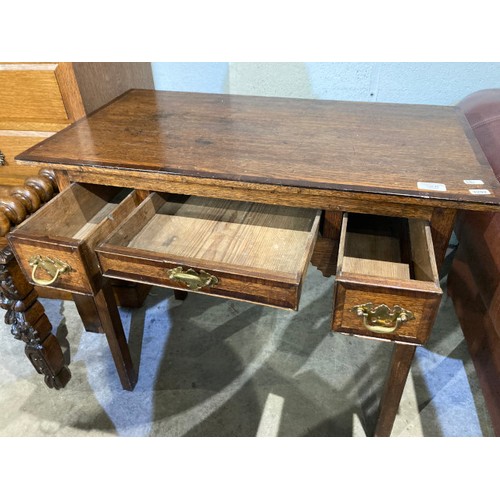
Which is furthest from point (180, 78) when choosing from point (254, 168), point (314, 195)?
point (314, 195)

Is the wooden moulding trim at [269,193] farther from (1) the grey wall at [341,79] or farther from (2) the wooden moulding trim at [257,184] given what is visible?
(1) the grey wall at [341,79]

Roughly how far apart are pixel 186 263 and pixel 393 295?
0.36 meters

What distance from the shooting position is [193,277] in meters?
0.78

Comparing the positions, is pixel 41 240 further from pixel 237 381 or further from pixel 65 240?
pixel 237 381

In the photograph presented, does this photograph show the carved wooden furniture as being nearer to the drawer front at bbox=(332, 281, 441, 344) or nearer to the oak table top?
the oak table top

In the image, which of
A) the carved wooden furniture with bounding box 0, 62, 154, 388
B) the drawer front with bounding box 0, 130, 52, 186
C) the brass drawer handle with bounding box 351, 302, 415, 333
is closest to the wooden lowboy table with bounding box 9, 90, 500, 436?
the brass drawer handle with bounding box 351, 302, 415, 333

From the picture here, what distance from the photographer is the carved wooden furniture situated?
1018 mm

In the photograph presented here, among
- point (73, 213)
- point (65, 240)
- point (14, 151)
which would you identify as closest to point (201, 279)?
point (65, 240)

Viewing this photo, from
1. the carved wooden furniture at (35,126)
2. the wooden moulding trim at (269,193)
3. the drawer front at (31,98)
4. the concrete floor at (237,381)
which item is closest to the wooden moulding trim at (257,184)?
the wooden moulding trim at (269,193)

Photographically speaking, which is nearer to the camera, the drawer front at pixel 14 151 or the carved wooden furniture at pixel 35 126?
the carved wooden furniture at pixel 35 126

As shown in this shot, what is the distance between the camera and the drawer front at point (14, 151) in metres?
1.23

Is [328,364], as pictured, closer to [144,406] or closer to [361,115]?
[144,406]

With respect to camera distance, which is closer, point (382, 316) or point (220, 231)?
point (382, 316)

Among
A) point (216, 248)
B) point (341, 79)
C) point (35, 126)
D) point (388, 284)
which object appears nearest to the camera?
point (388, 284)
